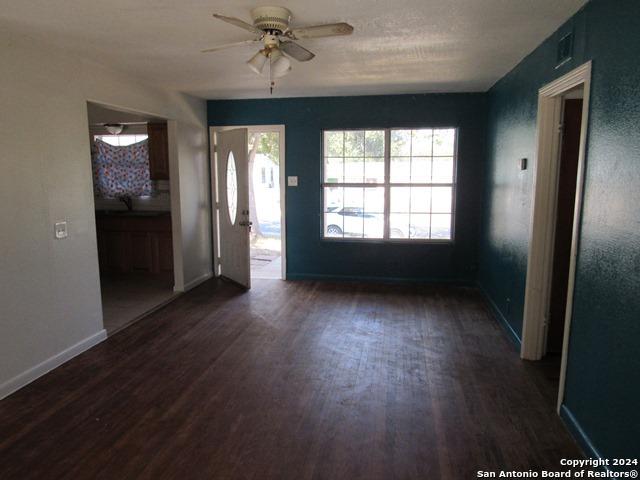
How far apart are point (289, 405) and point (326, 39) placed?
253 cm

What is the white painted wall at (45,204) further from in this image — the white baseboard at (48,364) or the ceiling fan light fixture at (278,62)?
the ceiling fan light fixture at (278,62)

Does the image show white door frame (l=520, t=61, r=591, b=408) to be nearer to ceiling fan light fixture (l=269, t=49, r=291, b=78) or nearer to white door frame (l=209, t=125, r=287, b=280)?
ceiling fan light fixture (l=269, t=49, r=291, b=78)

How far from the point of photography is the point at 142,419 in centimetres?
261

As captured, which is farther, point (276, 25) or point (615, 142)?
point (276, 25)

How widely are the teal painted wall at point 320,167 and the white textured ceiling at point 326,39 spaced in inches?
33.7

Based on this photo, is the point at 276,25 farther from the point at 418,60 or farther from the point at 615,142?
the point at 615,142

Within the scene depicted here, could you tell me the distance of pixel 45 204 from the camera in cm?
320

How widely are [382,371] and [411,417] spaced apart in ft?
2.07

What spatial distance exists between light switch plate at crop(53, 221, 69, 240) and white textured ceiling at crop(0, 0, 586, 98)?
1.34 m

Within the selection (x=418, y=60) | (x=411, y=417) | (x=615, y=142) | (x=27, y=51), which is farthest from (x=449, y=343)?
(x=27, y=51)

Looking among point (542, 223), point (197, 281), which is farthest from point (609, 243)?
point (197, 281)

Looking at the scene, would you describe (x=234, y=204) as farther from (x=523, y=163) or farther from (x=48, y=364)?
(x=523, y=163)

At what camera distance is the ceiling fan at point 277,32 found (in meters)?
2.37

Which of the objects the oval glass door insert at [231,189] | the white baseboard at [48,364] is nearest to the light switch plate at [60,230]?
the white baseboard at [48,364]
